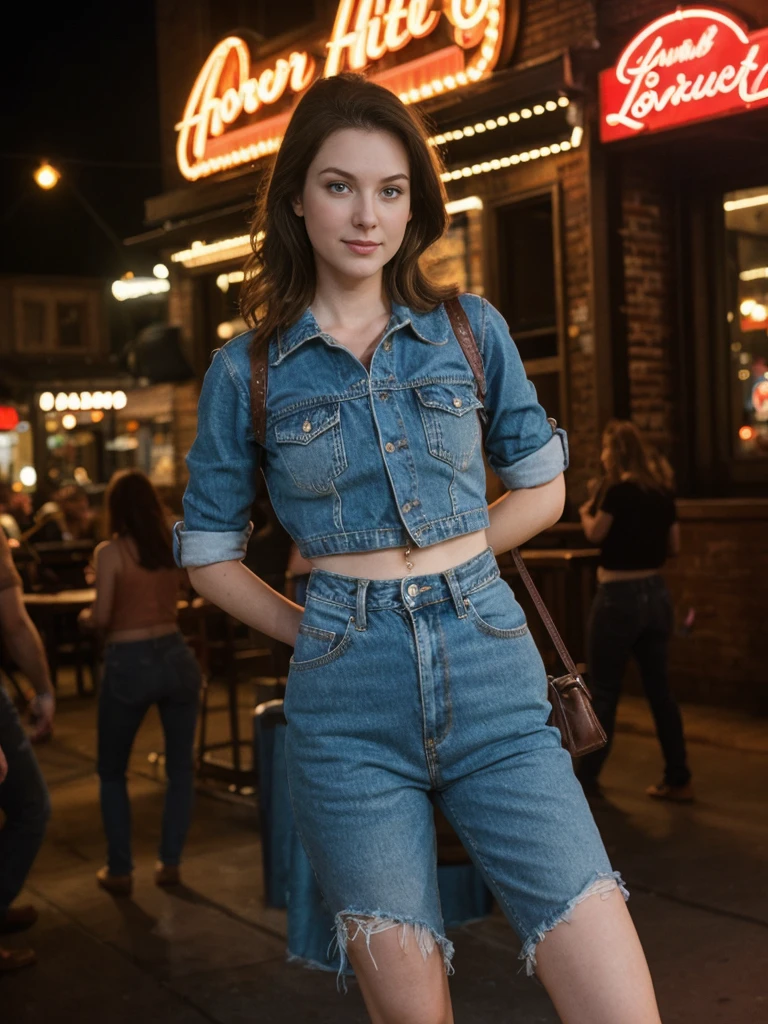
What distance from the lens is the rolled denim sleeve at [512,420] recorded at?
2.44m

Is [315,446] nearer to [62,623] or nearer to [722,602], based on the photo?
[722,602]

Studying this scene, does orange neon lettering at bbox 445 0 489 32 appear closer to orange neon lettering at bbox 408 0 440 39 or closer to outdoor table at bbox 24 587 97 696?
orange neon lettering at bbox 408 0 440 39

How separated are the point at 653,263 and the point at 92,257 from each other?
34.8m

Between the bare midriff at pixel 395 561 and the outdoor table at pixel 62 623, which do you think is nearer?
the bare midriff at pixel 395 561

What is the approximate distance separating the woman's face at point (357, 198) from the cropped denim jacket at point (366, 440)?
0.40 feet

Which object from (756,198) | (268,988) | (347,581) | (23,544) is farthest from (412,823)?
(23,544)

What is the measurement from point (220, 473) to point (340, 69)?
10.7 meters

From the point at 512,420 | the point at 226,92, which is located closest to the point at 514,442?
the point at 512,420

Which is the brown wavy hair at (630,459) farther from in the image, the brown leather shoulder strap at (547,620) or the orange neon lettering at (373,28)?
the orange neon lettering at (373,28)

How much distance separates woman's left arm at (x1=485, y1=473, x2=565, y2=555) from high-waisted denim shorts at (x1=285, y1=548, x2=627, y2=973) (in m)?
0.27

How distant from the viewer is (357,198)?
2332mm

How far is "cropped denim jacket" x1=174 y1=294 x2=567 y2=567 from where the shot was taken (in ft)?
7.40

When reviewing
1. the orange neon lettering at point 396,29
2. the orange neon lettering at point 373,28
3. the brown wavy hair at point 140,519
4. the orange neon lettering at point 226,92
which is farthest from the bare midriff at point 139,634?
the orange neon lettering at point 226,92

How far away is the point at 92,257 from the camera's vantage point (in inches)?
1681
